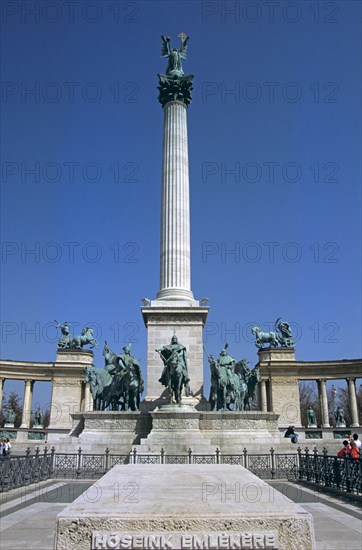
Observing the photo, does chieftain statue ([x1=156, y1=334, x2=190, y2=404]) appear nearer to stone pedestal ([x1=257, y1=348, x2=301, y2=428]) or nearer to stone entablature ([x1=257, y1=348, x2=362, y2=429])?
stone entablature ([x1=257, y1=348, x2=362, y2=429])

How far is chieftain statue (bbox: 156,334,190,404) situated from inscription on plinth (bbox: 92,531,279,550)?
73.5 feet

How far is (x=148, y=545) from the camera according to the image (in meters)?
3.68

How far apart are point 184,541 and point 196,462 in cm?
1844

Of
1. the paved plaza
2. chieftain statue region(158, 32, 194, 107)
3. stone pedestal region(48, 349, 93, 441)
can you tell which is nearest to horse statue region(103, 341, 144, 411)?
the paved plaza

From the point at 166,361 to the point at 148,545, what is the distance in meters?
22.8

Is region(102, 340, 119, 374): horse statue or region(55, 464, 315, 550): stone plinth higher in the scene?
region(102, 340, 119, 374): horse statue

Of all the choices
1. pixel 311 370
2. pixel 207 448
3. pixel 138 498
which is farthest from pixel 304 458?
pixel 311 370

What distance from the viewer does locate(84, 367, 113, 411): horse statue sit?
98.7 feet

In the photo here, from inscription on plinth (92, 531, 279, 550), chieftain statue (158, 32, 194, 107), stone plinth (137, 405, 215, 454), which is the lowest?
inscription on plinth (92, 531, 279, 550)

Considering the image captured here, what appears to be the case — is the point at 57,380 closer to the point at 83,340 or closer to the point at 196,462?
the point at 83,340

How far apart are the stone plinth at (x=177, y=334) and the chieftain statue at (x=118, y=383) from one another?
945 millimetres

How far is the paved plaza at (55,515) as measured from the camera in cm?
882

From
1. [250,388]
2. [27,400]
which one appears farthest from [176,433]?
[27,400]

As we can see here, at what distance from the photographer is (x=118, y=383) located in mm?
29547
